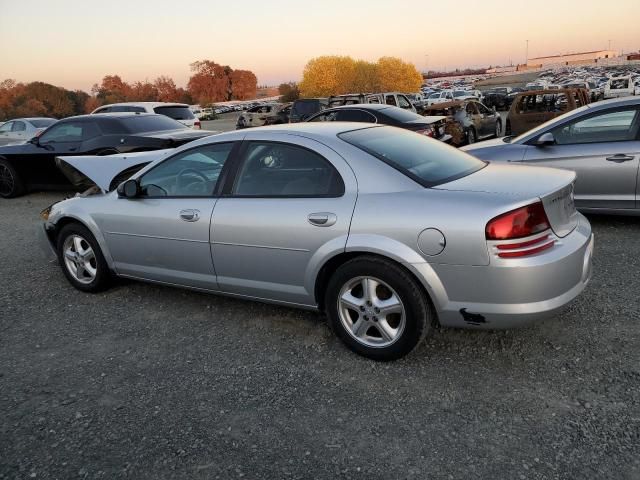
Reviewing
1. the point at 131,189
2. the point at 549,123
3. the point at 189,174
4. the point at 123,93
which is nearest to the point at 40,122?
the point at 131,189

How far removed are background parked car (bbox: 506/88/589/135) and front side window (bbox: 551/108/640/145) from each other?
763 centimetres

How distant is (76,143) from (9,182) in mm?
1827

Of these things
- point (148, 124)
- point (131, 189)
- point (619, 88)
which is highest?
point (148, 124)

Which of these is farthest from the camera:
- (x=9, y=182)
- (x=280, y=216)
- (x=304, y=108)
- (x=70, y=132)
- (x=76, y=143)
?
(x=304, y=108)

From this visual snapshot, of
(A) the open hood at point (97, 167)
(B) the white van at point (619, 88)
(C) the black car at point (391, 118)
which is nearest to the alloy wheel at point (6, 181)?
(A) the open hood at point (97, 167)

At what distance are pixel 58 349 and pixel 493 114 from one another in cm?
1522

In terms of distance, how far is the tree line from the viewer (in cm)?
7100

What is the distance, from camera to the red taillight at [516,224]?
9.49 feet

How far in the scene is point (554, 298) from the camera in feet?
9.80

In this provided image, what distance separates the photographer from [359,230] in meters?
3.22

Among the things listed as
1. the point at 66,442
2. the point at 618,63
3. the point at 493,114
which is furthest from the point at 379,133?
the point at 618,63

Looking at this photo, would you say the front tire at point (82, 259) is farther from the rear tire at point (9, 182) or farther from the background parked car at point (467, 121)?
the background parked car at point (467, 121)

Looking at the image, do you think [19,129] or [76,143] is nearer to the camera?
[76,143]

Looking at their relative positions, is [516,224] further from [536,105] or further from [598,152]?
[536,105]
